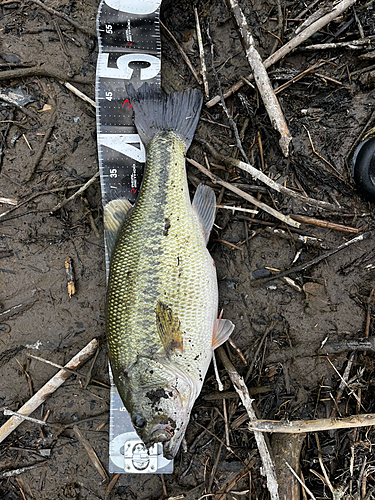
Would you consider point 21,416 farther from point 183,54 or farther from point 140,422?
point 183,54

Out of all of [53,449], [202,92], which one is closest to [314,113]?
[202,92]

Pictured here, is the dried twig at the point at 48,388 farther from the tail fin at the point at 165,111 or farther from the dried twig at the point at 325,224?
the dried twig at the point at 325,224

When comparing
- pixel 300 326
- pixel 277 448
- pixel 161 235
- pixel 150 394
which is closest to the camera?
pixel 150 394

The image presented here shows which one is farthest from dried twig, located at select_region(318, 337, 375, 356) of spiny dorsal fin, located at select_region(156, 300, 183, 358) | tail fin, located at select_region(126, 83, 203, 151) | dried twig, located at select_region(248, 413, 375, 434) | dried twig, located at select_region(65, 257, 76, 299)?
dried twig, located at select_region(65, 257, 76, 299)

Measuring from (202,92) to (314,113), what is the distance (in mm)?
1195

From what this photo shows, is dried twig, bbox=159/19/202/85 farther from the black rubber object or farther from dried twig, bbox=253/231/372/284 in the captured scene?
dried twig, bbox=253/231/372/284

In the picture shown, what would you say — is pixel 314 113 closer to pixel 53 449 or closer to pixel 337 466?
pixel 337 466

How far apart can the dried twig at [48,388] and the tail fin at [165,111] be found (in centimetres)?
226

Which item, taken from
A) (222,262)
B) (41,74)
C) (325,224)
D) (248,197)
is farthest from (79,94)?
(325,224)

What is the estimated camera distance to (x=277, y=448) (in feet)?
10.6

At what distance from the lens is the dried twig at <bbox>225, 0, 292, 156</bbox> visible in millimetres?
3328

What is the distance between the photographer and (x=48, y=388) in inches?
139

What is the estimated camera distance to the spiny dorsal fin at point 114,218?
3156mm

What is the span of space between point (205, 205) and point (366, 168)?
62.9 inches
